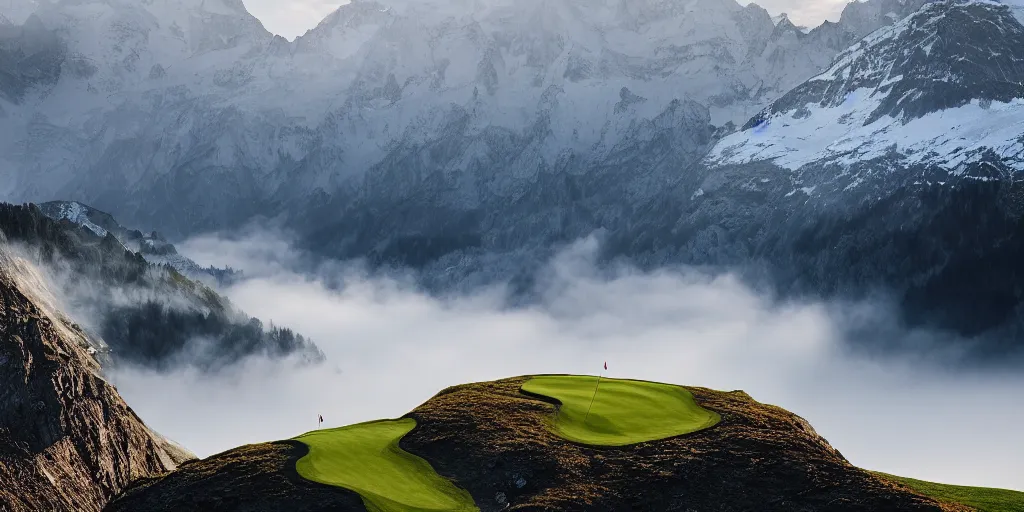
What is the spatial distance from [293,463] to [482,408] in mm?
15763

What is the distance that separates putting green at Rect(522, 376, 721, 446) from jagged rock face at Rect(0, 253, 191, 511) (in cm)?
5311

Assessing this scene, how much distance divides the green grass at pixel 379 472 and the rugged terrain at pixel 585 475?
2.71 ft

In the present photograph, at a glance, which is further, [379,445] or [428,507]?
[379,445]

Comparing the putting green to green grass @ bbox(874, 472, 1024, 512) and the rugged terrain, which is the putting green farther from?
green grass @ bbox(874, 472, 1024, 512)

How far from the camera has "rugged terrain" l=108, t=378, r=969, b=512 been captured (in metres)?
52.6

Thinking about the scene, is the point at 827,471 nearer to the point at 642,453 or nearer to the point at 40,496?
the point at 642,453

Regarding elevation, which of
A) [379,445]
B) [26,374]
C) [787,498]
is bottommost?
[787,498]

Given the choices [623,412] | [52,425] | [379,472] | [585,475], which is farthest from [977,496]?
[52,425]

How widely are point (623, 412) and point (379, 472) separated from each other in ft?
62.1

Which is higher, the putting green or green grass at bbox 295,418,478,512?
the putting green

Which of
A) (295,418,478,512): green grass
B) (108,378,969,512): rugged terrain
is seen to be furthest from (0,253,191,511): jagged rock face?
(295,418,478,512): green grass

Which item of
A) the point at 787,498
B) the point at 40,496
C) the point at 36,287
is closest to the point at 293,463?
the point at 787,498

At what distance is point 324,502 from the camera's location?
51656 mm

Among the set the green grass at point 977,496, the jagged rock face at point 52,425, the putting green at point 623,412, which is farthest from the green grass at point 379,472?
the jagged rock face at point 52,425
